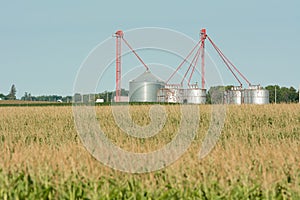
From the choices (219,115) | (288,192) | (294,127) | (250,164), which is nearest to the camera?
(288,192)

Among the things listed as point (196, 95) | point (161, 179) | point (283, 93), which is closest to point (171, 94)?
point (196, 95)

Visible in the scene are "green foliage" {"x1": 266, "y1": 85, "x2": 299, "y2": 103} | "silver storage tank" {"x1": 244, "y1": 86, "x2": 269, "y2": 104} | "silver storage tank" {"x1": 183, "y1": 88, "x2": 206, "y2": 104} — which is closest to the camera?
"silver storage tank" {"x1": 183, "y1": 88, "x2": 206, "y2": 104}

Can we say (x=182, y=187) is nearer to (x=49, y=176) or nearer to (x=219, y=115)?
(x=49, y=176)

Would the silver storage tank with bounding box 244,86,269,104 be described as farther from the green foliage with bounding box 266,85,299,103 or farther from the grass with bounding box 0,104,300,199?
the green foliage with bounding box 266,85,299,103

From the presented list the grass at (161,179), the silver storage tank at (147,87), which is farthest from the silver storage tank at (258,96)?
the grass at (161,179)

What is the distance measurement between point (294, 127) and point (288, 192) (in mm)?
10806

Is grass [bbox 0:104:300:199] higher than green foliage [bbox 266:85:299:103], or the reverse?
green foliage [bbox 266:85:299:103]

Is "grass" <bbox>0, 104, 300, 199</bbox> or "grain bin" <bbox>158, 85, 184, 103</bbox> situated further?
"grain bin" <bbox>158, 85, 184, 103</bbox>

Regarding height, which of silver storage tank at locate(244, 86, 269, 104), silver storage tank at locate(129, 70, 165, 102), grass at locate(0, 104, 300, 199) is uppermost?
Answer: silver storage tank at locate(129, 70, 165, 102)

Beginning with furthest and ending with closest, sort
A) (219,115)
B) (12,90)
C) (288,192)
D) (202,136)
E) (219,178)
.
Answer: (12,90) < (219,115) < (202,136) < (219,178) < (288,192)

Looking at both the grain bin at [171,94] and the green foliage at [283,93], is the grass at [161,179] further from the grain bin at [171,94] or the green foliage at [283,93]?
the green foliage at [283,93]

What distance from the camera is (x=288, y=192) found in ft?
19.0

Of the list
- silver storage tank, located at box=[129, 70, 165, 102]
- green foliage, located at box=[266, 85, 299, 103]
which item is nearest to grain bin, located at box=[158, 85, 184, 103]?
silver storage tank, located at box=[129, 70, 165, 102]

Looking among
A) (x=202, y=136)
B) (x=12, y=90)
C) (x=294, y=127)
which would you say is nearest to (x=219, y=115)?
(x=294, y=127)
